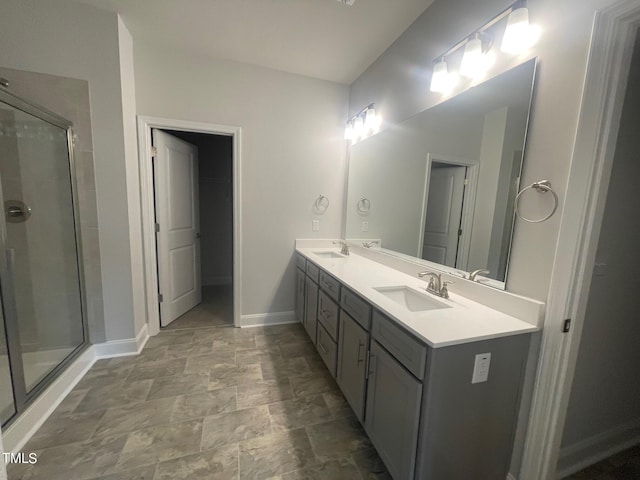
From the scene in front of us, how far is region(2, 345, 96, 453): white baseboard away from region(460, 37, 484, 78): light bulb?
302 cm

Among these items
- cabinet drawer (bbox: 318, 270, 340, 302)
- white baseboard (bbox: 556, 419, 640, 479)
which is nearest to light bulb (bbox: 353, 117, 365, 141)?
cabinet drawer (bbox: 318, 270, 340, 302)

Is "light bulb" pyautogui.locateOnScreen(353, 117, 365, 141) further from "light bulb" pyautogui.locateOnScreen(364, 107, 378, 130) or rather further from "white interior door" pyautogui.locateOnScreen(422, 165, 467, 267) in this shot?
"white interior door" pyautogui.locateOnScreen(422, 165, 467, 267)

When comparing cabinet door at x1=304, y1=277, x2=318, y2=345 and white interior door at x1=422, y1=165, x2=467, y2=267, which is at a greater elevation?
white interior door at x1=422, y1=165, x2=467, y2=267

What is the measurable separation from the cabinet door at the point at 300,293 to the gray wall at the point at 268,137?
138 millimetres

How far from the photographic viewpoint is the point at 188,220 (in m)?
3.00

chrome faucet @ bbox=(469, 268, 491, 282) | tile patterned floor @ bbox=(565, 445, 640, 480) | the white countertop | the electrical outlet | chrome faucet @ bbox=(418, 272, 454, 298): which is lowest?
tile patterned floor @ bbox=(565, 445, 640, 480)

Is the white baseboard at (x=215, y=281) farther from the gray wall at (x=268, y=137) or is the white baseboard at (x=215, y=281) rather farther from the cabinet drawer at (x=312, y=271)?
the cabinet drawer at (x=312, y=271)

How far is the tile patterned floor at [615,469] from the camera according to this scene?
4.32ft

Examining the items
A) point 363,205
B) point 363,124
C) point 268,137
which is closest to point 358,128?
point 363,124

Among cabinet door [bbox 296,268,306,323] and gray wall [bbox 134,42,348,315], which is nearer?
gray wall [bbox 134,42,348,315]

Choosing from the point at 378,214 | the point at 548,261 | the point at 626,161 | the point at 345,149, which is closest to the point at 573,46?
the point at 626,161

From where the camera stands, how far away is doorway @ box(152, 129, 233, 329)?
2.60m

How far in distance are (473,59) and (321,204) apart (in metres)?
1.81

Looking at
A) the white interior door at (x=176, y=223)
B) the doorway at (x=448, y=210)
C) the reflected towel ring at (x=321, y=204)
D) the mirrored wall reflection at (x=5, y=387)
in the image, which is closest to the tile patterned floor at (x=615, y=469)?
the doorway at (x=448, y=210)
